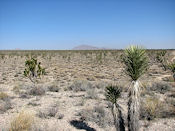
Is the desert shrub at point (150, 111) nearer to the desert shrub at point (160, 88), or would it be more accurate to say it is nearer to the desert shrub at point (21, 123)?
the desert shrub at point (21, 123)

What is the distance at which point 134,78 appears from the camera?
4.79 metres

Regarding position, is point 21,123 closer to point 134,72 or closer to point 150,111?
point 134,72

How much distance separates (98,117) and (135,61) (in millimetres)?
3304

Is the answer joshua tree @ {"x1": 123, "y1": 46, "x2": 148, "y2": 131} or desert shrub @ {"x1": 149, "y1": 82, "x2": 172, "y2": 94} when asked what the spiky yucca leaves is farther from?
desert shrub @ {"x1": 149, "y1": 82, "x2": 172, "y2": 94}

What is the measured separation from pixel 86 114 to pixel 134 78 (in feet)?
10.8

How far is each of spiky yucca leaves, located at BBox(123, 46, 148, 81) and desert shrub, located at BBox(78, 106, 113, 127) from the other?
257 cm

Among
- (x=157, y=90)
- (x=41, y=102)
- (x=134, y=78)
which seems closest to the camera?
(x=134, y=78)

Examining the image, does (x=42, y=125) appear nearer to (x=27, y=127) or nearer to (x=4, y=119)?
(x=27, y=127)

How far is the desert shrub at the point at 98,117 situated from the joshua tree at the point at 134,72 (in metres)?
1.78

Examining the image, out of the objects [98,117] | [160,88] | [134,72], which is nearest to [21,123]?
[98,117]

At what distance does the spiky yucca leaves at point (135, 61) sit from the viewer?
4.80 m

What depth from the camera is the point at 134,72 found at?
Result: 4.82m

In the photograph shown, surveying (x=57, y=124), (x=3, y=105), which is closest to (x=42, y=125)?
(x=57, y=124)

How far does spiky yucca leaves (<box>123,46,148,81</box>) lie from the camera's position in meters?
4.80
